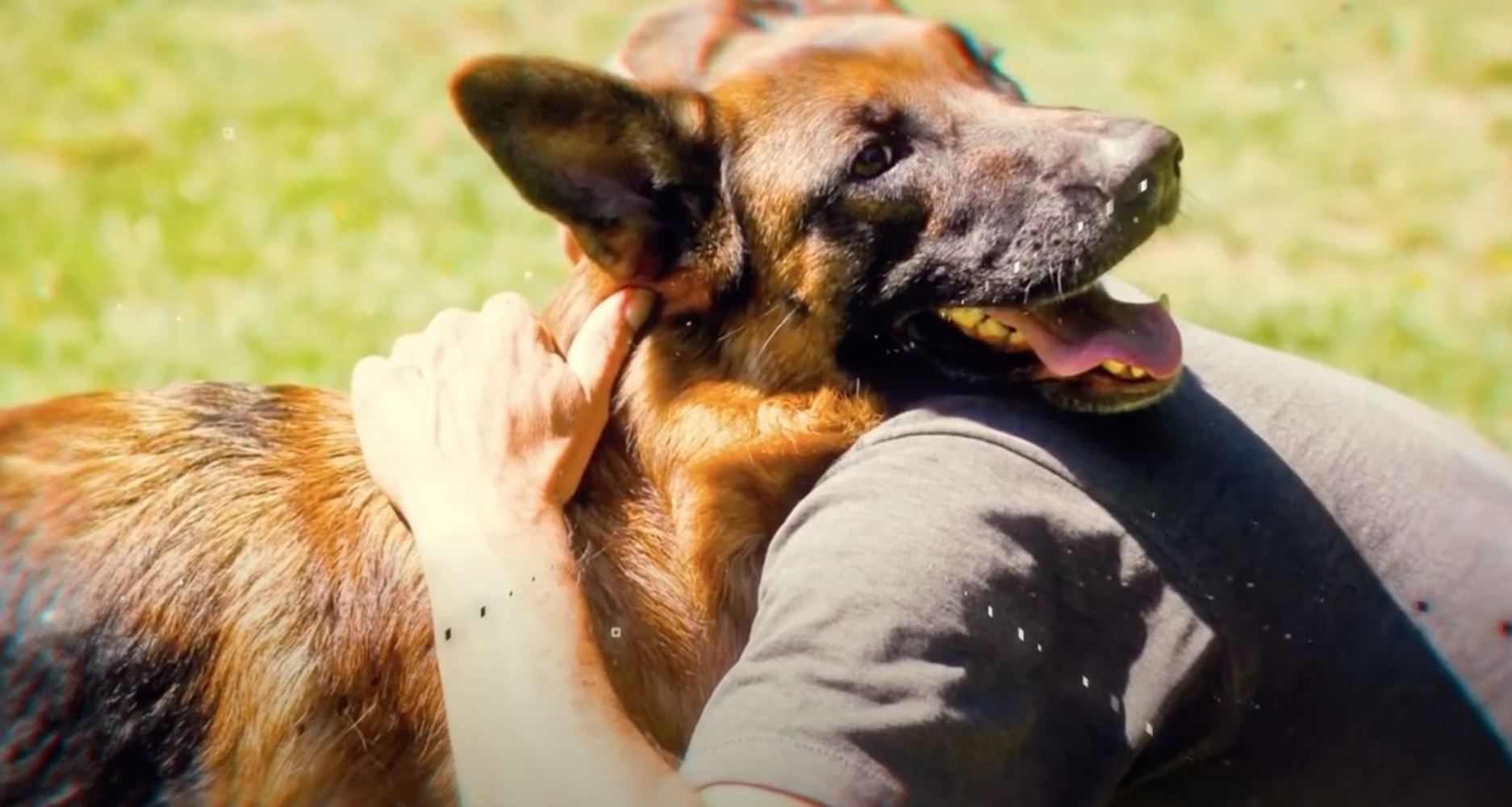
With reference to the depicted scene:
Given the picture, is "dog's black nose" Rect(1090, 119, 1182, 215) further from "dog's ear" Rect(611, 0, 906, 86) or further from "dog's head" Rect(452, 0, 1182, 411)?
"dog's ear" Rect(611, 0, 906, 86)

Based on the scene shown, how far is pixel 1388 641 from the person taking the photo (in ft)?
8.73

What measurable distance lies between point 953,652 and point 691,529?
0.87 metres

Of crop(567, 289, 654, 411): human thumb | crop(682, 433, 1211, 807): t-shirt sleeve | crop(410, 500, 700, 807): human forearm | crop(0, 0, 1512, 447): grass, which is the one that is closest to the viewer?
crop(682, 433, 1211, 807): t-shirt sleeve

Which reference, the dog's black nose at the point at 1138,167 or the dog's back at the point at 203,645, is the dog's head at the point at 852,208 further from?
the dog's back at the point at 203,645

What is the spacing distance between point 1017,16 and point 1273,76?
1.45 m

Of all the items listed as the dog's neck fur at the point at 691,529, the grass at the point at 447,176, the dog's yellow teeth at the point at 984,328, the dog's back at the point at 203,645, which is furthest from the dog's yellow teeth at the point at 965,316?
the grass at the point at 447,176

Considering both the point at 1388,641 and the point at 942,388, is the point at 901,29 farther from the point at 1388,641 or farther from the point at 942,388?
the point at 1388,641

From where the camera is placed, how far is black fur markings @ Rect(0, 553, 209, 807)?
120 inches

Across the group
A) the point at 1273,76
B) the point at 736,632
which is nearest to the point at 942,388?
the point at 736,632

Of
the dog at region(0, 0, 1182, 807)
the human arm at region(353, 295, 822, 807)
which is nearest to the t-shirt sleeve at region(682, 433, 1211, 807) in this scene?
the human arm at region(353, 295, 822, 807)

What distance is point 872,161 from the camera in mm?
3189

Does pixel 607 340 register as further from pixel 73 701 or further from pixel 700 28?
pixel 73 701

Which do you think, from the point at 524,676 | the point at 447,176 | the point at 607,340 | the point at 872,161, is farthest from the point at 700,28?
the point at 447,176

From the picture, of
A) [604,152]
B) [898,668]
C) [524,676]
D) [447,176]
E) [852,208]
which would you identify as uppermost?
[604,152]
